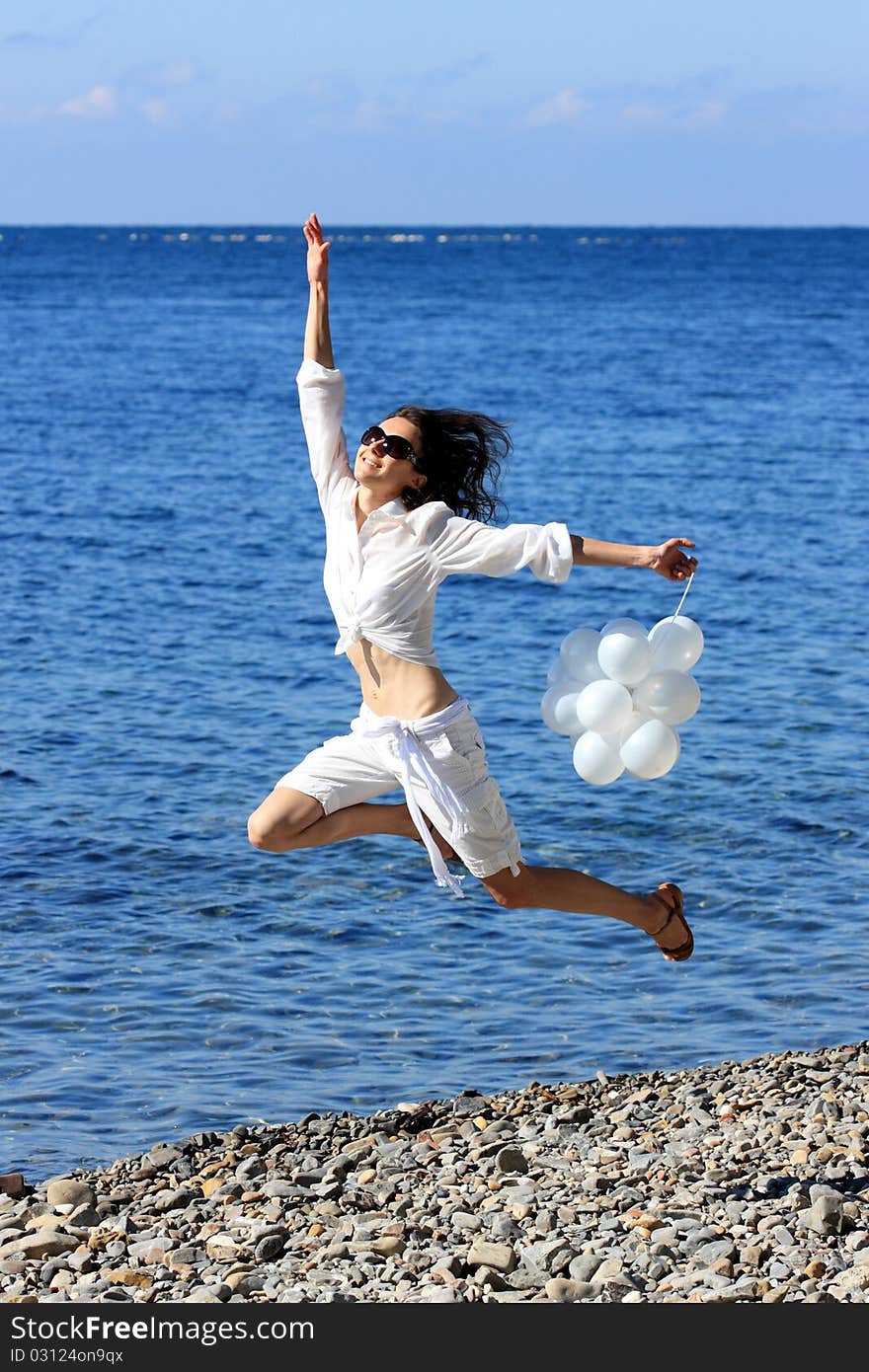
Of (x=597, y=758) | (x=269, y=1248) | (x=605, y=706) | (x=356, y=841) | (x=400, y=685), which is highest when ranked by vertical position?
(x=400, y=685)

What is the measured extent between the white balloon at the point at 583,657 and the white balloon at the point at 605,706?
0.18 metres

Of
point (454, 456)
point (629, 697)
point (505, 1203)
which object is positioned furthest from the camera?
point (629, 697)

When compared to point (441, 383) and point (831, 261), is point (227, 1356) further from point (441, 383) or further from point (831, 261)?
point (831, 261)

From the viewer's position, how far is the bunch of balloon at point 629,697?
22.2 ft

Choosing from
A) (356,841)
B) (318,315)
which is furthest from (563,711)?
(356,841)

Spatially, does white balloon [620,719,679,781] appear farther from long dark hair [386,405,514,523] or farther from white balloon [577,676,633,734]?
long dark hair [386,405,514,523]

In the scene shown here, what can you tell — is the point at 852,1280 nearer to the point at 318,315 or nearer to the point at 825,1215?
the point at 825,1215

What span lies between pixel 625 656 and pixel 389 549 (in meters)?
1.09

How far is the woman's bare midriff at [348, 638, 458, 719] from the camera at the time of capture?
639 cm

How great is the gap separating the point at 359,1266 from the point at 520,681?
38.3 ft

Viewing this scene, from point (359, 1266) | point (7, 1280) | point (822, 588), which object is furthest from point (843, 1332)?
point (822, 588)

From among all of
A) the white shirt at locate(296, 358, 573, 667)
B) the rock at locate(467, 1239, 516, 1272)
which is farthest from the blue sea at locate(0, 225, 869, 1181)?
the white shirt at locate(296, 358, 573, 667)

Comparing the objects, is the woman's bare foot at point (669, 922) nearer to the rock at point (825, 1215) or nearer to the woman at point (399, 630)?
the woman at point (399, 630)

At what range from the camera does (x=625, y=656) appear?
674 centimetres
